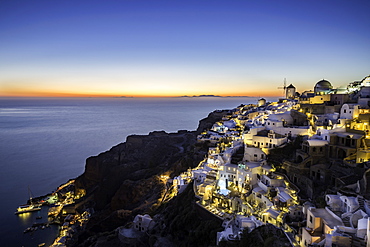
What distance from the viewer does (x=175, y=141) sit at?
61.7 meters

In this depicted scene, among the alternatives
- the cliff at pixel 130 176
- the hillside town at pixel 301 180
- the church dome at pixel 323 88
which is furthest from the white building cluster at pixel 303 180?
the cliff at pixel 130 176

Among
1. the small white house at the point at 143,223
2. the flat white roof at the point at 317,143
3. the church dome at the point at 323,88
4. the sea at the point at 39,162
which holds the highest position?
the church dome at the point at 323,88

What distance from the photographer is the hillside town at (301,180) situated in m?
15.6

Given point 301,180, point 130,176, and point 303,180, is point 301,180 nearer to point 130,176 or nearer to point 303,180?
point 303,180

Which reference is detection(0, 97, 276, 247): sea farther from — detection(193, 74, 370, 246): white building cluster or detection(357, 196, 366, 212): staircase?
detection(357, 196, 366, 212): staircase

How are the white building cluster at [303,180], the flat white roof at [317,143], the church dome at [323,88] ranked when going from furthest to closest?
the church dome at [323,88]
the flat white roof at [317,143]
the white building cluster at [303,180]

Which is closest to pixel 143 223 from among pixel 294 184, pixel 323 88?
pixel 294 184

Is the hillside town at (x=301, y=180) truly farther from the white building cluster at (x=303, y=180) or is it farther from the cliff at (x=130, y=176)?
the cliff at (x=130, y=176)

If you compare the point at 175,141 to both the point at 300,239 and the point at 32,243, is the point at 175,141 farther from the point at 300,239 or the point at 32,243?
the point at 300,239

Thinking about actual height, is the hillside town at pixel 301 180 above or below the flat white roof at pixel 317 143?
below

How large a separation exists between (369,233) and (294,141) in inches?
612

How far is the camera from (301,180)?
73.8ft

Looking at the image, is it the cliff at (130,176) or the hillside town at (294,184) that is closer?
the hillside town at (294,184)

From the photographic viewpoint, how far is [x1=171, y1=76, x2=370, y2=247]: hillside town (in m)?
15.6
